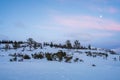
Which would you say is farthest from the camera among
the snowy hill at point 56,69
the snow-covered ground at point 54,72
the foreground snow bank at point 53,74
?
the snowy hill at point 56,69

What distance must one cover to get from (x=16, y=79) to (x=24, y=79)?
76 centimetres

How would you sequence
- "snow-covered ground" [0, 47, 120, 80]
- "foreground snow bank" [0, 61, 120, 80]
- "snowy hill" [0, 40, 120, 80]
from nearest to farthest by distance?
"foreground snow bank" [0, 61, 120, 80] → "snow-covered ground" [0, 47, 120, 80] → "snowy hill" [0, 40, 120, 80]

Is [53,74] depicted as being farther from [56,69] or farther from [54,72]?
[56,69]

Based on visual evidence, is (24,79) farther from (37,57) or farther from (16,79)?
(37,57)

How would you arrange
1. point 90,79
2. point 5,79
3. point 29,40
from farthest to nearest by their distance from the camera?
point 29,40 < point 90,79 < point 5,79

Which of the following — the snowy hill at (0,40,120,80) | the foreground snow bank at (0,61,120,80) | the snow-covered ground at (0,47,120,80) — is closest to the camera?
the foreground snow bank at (0,61,120,80)

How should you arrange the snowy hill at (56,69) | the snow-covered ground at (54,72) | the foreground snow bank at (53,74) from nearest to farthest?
the foreground snow bank at (53,74) → the snow-covered ground at (54,72) → the snowy hill at (56,69)

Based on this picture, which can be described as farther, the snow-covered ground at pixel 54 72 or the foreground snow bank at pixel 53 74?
the snow-covered ground at pixel 54 72

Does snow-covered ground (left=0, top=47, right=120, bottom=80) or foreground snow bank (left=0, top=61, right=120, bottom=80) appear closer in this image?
Answer: foreground snow bank (left=0, top=61, right=120, bottom=80)

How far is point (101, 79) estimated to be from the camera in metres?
18.2

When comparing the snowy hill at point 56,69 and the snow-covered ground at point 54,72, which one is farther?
the snowy hill at point 56,69

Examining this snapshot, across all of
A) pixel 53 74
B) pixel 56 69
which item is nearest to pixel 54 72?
pixel 53 74

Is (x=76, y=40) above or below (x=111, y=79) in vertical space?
above

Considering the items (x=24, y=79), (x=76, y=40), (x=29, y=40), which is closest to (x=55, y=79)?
(x=24, y=79)
